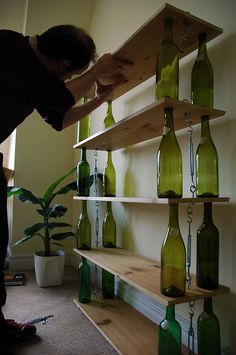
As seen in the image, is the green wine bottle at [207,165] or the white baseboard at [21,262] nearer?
the green wine bottle at [207,165]

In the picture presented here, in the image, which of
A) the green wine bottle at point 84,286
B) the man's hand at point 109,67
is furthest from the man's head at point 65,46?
the green wine bottle at point 84,286

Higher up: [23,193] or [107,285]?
[23,193]

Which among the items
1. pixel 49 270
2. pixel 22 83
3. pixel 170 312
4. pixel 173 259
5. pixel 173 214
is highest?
pixel 22 83

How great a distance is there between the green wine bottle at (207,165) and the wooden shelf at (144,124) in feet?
0.21

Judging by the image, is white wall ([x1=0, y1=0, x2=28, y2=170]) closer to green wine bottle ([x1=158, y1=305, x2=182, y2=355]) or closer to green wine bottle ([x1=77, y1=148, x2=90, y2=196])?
green wine bottle ([x1=77, y1=148, x2=90, y2=196])

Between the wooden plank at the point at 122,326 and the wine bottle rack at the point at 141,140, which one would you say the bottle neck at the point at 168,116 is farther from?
the wooden plank at the point at 122,326

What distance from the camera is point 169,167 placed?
1035mm

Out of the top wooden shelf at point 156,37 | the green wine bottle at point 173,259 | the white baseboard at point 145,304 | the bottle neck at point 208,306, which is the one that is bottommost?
the white baseboard at point 145,304

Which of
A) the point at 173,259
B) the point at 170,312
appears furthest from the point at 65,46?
the point at 170,312

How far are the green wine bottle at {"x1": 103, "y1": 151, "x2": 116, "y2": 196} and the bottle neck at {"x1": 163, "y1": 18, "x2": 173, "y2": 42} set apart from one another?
0.91 metres

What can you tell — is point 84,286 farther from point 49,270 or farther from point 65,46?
point 65,46

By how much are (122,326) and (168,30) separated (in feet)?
3.97

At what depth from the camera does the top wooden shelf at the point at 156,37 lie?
933 mm

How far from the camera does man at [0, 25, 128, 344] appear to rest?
0.92 m
